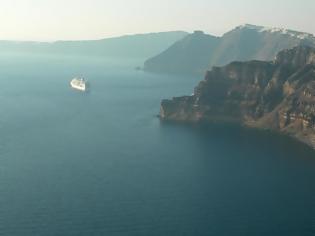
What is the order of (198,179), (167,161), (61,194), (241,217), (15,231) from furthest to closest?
(167,161)
(198,179)
(61,194)
(241,217)
(15,231)

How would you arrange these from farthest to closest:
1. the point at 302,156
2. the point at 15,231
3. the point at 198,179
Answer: the point at 302,156 → the point at 198,179 → the point at 15,231

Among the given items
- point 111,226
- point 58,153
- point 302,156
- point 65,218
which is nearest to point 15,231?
point 65,218

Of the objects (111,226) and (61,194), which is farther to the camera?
(61,194)

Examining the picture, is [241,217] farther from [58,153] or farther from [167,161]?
[58,153]

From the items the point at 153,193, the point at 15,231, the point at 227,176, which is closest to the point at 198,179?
the point at 227,176

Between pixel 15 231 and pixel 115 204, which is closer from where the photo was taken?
pixel 15 231

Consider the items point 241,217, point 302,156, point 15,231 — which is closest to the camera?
point 15,231

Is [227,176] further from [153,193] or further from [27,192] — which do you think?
[27,192]

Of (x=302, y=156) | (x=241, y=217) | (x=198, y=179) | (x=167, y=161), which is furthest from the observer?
(x=302, y=156)

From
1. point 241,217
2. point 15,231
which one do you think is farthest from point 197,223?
point 15,231
